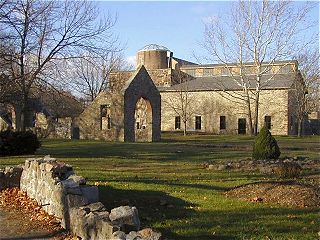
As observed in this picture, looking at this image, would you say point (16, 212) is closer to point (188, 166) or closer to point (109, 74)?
point (188, 166)

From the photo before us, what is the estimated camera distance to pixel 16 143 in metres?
20.8

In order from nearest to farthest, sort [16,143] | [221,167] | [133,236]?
[133,236] → [221,167] → [16,143]

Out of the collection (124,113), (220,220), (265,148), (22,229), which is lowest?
(22,229)

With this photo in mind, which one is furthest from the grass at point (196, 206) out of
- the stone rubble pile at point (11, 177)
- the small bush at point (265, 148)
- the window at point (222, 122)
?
the window at point (222, 122)

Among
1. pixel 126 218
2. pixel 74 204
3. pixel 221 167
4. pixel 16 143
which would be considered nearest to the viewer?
pixel 126 218

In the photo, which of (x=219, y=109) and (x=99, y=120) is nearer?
(x=99, y=120)

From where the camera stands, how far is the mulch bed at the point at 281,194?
9055 mm

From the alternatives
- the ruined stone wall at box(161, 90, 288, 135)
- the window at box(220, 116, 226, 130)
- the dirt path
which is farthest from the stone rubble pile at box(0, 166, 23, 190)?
the window at box(220, 116, 226, 130)

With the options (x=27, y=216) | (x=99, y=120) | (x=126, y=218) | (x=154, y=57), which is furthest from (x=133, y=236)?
(x=154, y=57)

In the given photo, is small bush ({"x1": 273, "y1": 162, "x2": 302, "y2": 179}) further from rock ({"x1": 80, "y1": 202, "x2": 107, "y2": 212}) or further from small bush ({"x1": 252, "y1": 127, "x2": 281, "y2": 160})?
rock ({"x1": 80, "y1": 202, "x2": 107, "y2": 212})

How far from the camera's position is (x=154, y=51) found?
2630 inches

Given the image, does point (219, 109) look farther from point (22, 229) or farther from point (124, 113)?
point (22, 229)

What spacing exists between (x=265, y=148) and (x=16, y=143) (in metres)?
10.9

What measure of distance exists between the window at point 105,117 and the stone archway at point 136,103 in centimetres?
180
